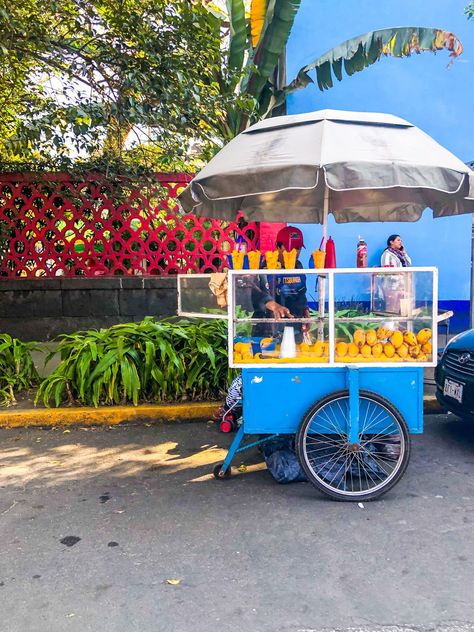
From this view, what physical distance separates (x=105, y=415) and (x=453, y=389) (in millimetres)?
3162

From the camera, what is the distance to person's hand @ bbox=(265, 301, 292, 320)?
12.0 feet

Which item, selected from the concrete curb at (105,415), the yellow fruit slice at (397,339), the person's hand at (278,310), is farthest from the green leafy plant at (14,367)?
the yellow fruit slice at (397,339)

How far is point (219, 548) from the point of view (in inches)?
117

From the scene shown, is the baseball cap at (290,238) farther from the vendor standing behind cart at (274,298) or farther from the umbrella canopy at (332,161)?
the vendor standing behind cart at (274,298)

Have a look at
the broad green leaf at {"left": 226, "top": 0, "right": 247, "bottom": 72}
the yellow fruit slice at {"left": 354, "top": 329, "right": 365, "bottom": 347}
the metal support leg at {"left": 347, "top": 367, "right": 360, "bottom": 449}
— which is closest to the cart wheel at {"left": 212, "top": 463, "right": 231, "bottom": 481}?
the metal support leg at {"left": 347, "top": 367, "right": 360, "bottom": 449}

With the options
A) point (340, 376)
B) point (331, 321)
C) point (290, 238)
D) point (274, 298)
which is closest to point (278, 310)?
point (274, 298)

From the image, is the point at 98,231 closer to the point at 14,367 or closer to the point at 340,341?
the point at 14,367

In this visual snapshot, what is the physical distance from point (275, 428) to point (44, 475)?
5.88ft

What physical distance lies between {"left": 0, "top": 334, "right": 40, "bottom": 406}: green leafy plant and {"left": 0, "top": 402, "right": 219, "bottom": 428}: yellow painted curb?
0.56 meters

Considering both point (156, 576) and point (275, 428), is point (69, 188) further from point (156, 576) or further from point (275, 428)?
point (156, 576)

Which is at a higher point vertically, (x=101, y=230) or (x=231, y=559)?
(x=101, y=230)

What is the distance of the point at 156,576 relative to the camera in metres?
2.69

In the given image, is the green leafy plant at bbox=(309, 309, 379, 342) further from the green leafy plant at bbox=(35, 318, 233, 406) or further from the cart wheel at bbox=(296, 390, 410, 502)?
the green leafy plant at bbox=(35, 318, 233, 406)

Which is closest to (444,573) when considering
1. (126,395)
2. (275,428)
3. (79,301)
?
(275,428)
